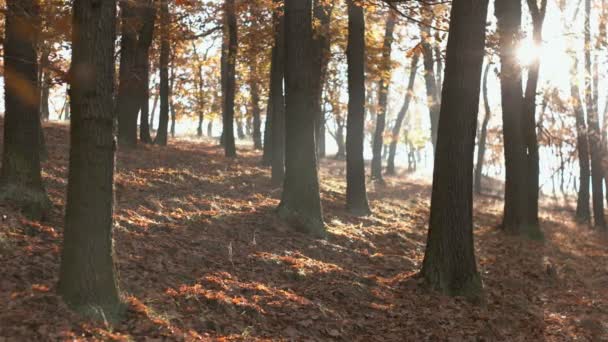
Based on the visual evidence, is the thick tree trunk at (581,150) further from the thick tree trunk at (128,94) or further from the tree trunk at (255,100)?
the thick tree trunk at (128,94)

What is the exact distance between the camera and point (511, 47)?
11891mm

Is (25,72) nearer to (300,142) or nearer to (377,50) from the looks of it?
(300,142)

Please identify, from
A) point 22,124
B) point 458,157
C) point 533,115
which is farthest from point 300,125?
point 533,115

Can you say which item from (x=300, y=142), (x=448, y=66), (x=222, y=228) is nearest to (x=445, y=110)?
(x=448, y=66)

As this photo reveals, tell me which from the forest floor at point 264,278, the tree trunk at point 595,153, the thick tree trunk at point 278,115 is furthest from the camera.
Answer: the tree trunk at point 595,153

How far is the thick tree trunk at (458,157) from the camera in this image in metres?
9.18

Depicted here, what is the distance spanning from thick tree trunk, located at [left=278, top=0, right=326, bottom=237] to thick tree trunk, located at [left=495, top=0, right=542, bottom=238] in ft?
19.8

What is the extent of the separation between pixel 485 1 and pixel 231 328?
6571mm

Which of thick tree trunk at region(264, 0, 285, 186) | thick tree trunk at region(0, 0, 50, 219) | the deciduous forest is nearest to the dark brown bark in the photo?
the deciduous forest

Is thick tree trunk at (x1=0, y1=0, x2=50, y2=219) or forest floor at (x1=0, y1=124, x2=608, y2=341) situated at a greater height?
thick tree trunk at (x1=0, y1=0, x2=50, y2=219)

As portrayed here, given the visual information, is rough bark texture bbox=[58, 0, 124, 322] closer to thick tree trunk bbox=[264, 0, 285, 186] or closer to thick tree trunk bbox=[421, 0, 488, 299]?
thick tree trunk bbox=[421, 0, 488, 299]

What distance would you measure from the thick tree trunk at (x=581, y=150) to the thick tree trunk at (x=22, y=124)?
19.1 metres

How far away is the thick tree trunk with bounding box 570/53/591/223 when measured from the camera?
907 inches

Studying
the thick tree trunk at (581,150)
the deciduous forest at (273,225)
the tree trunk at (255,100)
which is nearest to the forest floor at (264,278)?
the deciduous forest at (273,225)
